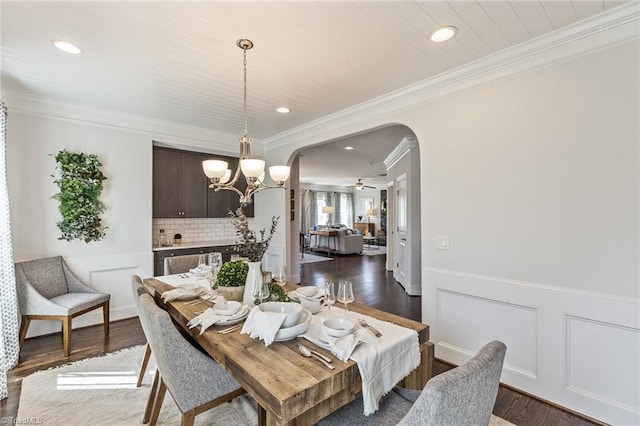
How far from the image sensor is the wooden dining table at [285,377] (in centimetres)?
103

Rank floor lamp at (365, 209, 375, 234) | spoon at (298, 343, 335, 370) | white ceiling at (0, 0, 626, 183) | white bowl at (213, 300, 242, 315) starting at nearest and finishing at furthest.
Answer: spoon at (298, 343, 335, 370), white bowl at (213, 300, 242, 315), white ceiling at (0, 0, 626, 183), floor lamp at (365, 209, 375, 234)

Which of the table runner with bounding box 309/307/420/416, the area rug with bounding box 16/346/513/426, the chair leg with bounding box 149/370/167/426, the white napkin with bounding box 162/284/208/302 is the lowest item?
the area rug with bounding box 16/346/513/426

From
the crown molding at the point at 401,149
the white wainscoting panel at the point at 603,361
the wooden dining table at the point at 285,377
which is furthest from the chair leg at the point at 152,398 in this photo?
the crown molding at the point at 401,149

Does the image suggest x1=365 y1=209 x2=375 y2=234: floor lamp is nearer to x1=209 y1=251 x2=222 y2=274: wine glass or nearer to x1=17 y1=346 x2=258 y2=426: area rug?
x1=209 y1=251 x2=222 y2=274: wine glass

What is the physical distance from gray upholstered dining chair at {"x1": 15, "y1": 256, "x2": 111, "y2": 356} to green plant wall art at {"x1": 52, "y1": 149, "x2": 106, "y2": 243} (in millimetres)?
363

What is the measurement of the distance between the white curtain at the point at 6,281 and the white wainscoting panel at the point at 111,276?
754 millimetres

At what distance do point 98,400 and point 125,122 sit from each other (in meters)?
3.10

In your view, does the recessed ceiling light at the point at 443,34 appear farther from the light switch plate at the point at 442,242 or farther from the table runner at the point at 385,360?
the table runner at the point at 385,360

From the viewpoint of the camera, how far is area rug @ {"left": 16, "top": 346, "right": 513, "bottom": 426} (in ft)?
6.47

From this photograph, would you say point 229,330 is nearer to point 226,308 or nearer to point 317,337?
point 226,308

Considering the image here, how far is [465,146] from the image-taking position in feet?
8.46

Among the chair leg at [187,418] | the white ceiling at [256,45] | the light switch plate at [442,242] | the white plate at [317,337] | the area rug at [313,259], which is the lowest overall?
the area rug at [313,259]

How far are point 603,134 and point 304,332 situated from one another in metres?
2.27

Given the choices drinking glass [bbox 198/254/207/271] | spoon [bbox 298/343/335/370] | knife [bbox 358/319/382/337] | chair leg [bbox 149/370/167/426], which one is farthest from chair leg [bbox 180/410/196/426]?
drinking glass [bbox 198/254/207/271]
